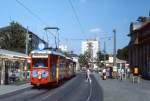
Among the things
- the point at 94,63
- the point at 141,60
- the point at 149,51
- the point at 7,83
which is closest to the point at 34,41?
the point at 94,63

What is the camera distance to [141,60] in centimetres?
9019

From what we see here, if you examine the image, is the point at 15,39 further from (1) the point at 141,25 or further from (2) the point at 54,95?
(2) the point at 54,95

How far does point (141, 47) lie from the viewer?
8925cm

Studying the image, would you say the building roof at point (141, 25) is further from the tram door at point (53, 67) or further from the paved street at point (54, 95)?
the paved street at point (54, 95)

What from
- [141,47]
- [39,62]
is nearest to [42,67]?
[39,62]

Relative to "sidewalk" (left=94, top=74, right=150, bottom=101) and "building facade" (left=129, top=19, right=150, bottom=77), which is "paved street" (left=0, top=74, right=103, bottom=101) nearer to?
"sidewalk" (left=94, top=74, right=150, bottom=101)

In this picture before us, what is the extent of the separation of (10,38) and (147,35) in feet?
110

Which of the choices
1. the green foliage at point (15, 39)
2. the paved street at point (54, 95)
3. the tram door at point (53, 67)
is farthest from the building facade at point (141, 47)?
the paved street at point (54, 95)

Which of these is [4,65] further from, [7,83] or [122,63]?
[122,63]

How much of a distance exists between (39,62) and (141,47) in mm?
55739

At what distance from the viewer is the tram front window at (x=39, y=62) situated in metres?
35.8

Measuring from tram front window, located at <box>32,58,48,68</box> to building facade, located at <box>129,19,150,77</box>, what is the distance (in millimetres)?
43825

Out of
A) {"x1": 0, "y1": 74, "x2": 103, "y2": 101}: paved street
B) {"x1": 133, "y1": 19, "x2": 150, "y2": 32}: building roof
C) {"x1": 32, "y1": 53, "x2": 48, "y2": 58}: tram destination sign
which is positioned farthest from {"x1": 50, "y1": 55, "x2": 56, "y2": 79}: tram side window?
{"x1": 133, "y1": 19, "x2": 150, "y2": 32}: building roof

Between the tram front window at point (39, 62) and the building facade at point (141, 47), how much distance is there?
144 feet
